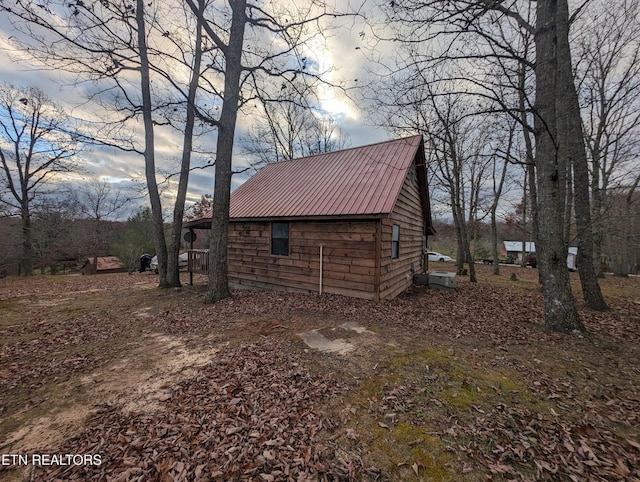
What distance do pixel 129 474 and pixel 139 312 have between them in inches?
215

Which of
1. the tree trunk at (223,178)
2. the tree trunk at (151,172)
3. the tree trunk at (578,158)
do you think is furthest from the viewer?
the tree trunk at (151,172)

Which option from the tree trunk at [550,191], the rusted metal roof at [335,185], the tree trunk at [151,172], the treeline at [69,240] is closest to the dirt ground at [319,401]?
the tree trunk at [550,191]

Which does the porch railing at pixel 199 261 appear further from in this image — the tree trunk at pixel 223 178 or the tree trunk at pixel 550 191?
the tree trunk at pixel 550 191

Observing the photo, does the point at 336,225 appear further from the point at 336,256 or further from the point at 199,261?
the point at 199,261

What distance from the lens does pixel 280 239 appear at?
8805 mm

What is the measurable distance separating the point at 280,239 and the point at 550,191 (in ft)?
23.3

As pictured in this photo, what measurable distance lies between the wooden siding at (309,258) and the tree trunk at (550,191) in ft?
11.5

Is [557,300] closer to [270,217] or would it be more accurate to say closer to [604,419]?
[604,419]

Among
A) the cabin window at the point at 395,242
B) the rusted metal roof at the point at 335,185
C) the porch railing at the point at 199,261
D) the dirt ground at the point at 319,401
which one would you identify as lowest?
the dirt ground at the point at 319,401

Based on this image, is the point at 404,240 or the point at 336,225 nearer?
the point at 336,225

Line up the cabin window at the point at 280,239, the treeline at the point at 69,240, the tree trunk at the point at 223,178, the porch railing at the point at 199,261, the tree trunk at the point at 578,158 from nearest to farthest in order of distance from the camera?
the tree trunk at the point at 578,158 → the tree trunk at the point at 223,178 → the cabin window at the point at 280,239 → the porch railing at the point at 199,261 → the treeline at the point at 69,240

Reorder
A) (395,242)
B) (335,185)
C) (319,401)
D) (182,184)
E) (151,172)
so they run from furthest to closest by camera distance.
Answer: (182,184), (151,172), (335,185), (395,242), (319,401)

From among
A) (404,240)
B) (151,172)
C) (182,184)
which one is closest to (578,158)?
(404,240)

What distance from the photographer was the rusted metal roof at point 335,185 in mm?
7282
